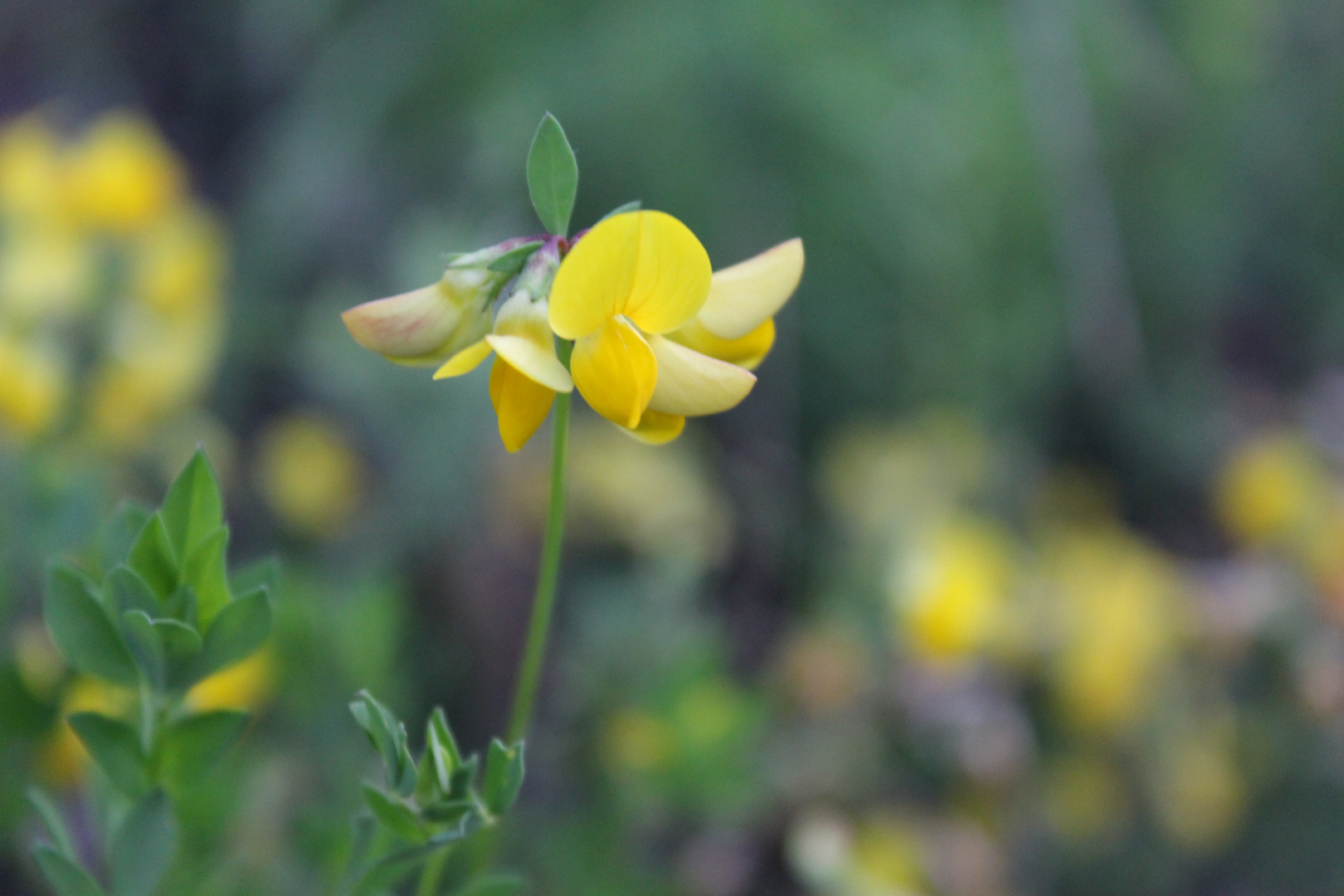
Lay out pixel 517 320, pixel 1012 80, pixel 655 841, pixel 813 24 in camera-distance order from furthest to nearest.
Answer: pixel 1012 80, pixel 813 24, pixel 655 841, pixel 517 320

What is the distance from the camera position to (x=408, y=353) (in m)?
0.38

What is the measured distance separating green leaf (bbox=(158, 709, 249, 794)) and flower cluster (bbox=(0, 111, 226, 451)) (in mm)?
451

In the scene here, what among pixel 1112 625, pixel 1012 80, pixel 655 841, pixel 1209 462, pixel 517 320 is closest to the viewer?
pixel 517 320

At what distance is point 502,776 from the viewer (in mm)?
336

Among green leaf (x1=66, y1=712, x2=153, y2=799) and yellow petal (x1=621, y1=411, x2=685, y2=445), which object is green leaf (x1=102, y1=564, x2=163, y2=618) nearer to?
green leaf (x1=66, y1=712, x2=153, y2=799)

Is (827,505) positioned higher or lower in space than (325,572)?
lower

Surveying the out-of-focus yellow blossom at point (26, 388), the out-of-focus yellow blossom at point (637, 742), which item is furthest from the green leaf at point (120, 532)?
the out-of-focus yellow blossom at point (637, 742)

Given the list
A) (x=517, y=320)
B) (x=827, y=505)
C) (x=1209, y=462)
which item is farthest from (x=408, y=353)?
(x=1209, y=462)

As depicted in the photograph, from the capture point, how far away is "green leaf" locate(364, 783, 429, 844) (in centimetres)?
34

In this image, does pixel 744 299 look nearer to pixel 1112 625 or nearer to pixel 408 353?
pixel 408 353

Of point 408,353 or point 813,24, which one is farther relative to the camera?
point 813,24

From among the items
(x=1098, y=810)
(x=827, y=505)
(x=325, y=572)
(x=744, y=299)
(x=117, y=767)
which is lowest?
(x=1098, y=810)

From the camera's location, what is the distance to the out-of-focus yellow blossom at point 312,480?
3.69 feet

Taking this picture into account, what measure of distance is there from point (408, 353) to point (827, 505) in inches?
45.9
